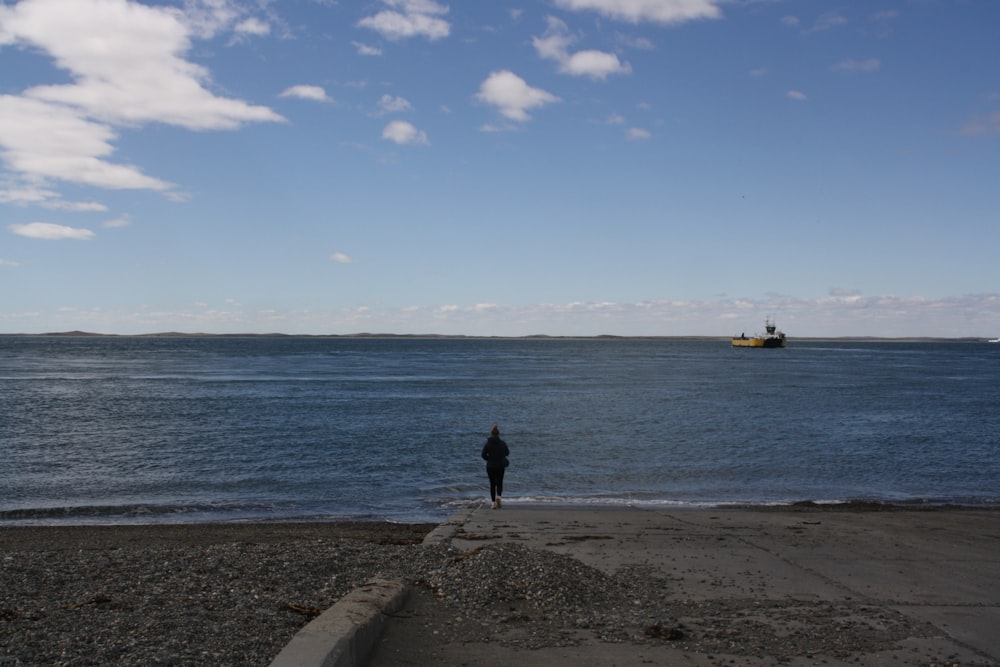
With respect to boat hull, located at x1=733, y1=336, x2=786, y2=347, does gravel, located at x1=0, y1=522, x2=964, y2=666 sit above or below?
below

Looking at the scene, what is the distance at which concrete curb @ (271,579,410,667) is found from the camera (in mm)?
5965

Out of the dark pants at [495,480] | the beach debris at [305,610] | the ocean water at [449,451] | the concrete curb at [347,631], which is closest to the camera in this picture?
the concrete curb at [347,631]

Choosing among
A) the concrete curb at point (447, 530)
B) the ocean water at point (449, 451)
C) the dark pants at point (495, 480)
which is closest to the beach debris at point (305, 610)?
the concrete curb at point (447, 530)

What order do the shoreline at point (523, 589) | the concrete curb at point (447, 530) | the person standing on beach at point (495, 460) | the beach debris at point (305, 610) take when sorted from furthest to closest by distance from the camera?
the person standing on beach at point (495, 460) → the concrete curb at point (447, 530) → the beach debris at point (305, 610) → the shoreline at point (523, 589)

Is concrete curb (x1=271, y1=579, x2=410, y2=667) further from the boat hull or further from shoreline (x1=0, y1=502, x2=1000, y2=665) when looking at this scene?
the boat hull

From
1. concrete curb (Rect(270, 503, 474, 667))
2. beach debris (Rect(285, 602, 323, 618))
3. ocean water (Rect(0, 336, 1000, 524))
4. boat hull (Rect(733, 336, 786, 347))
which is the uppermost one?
boat hull (Rect(733, 336, 786, 347))

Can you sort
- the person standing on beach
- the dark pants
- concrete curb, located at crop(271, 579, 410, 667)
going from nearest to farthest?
concrete curb, located at crop(271, 579, 410, 667)
the person standing on beach
the dark pants

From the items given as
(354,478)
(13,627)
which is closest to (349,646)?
(13,627)

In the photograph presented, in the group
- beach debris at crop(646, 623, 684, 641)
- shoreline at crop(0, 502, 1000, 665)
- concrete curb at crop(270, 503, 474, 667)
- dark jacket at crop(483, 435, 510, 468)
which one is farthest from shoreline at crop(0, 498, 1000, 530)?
beach debris at crop(646, 623, 684, 641)

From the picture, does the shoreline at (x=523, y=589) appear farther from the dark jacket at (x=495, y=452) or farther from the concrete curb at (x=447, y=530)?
the dark jacket at (x=495, y=452)

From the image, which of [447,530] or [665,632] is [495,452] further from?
[665,632]

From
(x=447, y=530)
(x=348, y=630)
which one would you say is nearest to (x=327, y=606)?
(x=348, y=630)

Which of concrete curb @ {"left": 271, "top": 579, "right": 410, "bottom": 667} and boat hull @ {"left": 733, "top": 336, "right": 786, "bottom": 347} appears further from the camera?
boat hull @ {"left": 733, "top": 336, "right": 786, "bottom": 347}

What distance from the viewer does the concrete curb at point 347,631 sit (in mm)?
5965
